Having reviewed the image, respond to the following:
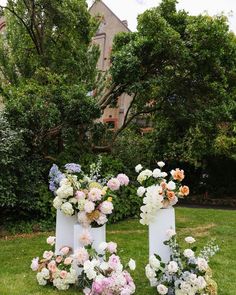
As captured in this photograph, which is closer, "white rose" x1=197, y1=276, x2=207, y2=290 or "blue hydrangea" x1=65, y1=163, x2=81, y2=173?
"white rose" x1=197, y1=276, x2=207, y2=290

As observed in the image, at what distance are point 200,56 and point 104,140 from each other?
4054 mm

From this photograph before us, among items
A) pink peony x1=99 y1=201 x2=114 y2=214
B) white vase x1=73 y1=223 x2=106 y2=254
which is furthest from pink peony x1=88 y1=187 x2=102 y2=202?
white vase x1=73 y1=223 x2=106 y2=254

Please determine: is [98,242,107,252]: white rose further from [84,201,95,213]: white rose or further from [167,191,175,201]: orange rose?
[167,191,175,201]: orange rose

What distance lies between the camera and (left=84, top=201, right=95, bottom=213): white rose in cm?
503

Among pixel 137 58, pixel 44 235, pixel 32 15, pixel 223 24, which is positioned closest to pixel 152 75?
pixel 137 58

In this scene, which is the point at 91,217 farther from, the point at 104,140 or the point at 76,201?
the point at 104,140

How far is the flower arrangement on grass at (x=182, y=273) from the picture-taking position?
15.1ft

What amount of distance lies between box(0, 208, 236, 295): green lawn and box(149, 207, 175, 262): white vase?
508 mm

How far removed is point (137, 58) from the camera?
35.0 ft

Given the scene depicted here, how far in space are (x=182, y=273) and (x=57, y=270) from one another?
1.63 m

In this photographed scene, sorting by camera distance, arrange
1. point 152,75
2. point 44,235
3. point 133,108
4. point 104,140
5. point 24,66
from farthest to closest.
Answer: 1. point 24,66
2. point 133,108
3. point 104,140
4. point 152,75
5. point 44,235

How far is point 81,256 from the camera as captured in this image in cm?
486

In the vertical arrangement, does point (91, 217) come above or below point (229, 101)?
below

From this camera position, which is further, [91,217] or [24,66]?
[24,66]
